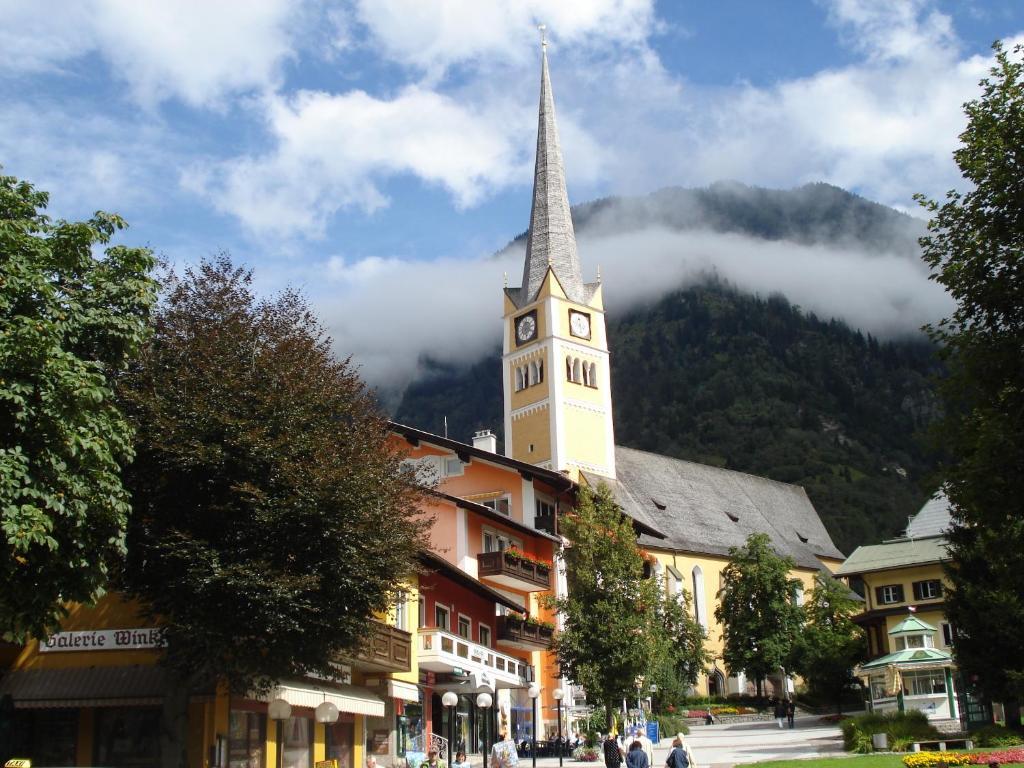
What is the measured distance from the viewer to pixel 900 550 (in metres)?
76.9

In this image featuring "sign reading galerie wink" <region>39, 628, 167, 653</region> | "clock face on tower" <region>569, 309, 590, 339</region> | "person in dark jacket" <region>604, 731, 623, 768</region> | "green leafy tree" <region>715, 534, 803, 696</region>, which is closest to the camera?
"sign reading galerie wink" <region>39, 628, 167, 653</region>

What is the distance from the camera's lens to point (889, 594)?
75562 millimetres

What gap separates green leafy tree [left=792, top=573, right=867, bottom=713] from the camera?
5934cm

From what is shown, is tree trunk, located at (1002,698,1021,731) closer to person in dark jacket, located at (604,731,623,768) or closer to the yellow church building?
person in dark jacket, located at (604,731,623,768)

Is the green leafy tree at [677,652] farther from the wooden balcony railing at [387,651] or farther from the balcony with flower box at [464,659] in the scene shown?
the wooden balcony railing at [387,651]

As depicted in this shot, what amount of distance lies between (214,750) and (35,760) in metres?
4.79

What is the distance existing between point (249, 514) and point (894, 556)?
6043 centimetres

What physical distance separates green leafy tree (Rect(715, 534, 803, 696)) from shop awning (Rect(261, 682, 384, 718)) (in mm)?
33124

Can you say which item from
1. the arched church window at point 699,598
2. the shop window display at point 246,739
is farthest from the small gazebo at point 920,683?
the arched church window at point 699,598

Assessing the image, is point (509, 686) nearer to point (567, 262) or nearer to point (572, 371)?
point (572, 371)

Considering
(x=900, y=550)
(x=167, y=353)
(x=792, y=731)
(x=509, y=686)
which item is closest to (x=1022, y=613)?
(x=792, y=731)

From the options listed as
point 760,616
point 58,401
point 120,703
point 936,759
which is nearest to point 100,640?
point 120,703

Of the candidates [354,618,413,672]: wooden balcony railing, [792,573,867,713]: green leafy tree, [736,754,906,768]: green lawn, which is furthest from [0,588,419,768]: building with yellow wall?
[792,573,867,713]: green leafy tree

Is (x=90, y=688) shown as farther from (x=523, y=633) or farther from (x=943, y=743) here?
(x=943, y=743)
